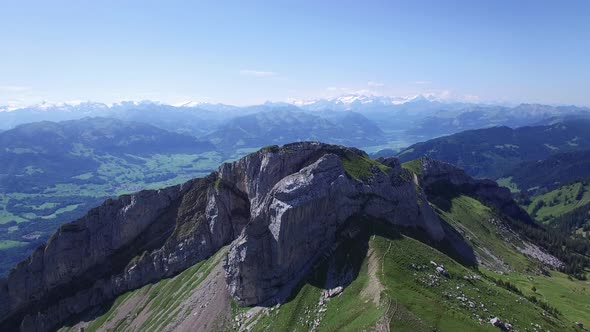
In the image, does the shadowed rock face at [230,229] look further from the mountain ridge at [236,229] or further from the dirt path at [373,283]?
the dirt path at [373,283]

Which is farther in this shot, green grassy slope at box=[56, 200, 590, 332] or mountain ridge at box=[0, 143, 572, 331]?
mountain ridge at box=[0, 143, 572, 331]

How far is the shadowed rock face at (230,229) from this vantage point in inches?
4188

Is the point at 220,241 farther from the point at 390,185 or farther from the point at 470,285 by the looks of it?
the point at 470,285

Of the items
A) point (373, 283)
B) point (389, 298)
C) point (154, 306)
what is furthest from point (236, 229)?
point (389, 298)

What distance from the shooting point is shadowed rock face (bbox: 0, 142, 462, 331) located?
10638cm

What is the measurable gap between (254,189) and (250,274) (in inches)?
→ 1389

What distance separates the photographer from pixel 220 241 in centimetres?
14212

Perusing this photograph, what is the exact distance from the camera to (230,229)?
467 feet

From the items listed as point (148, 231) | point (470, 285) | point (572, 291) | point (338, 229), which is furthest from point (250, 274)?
point (572, 291)

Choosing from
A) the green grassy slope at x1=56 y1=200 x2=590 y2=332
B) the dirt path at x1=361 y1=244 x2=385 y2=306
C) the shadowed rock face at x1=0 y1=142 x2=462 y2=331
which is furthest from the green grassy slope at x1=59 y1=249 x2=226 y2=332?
the dirt path at x1=361 y1=244 x2=385 y2=306

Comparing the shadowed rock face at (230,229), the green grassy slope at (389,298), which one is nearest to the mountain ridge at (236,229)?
the shadowed rock face at (230,229)

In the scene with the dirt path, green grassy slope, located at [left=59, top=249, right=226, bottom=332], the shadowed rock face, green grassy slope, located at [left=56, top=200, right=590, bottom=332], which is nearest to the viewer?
green grassy slope, located at [left=56, top=200, right=590, bottom=332]

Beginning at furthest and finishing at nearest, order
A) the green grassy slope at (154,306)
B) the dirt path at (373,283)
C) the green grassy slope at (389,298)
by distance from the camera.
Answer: the green grassy slope at (154,306) → the dirt path at (373,283) → the green grassy slope at (389,298)

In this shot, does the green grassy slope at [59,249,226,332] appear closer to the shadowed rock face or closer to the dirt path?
the shadowed rock face
